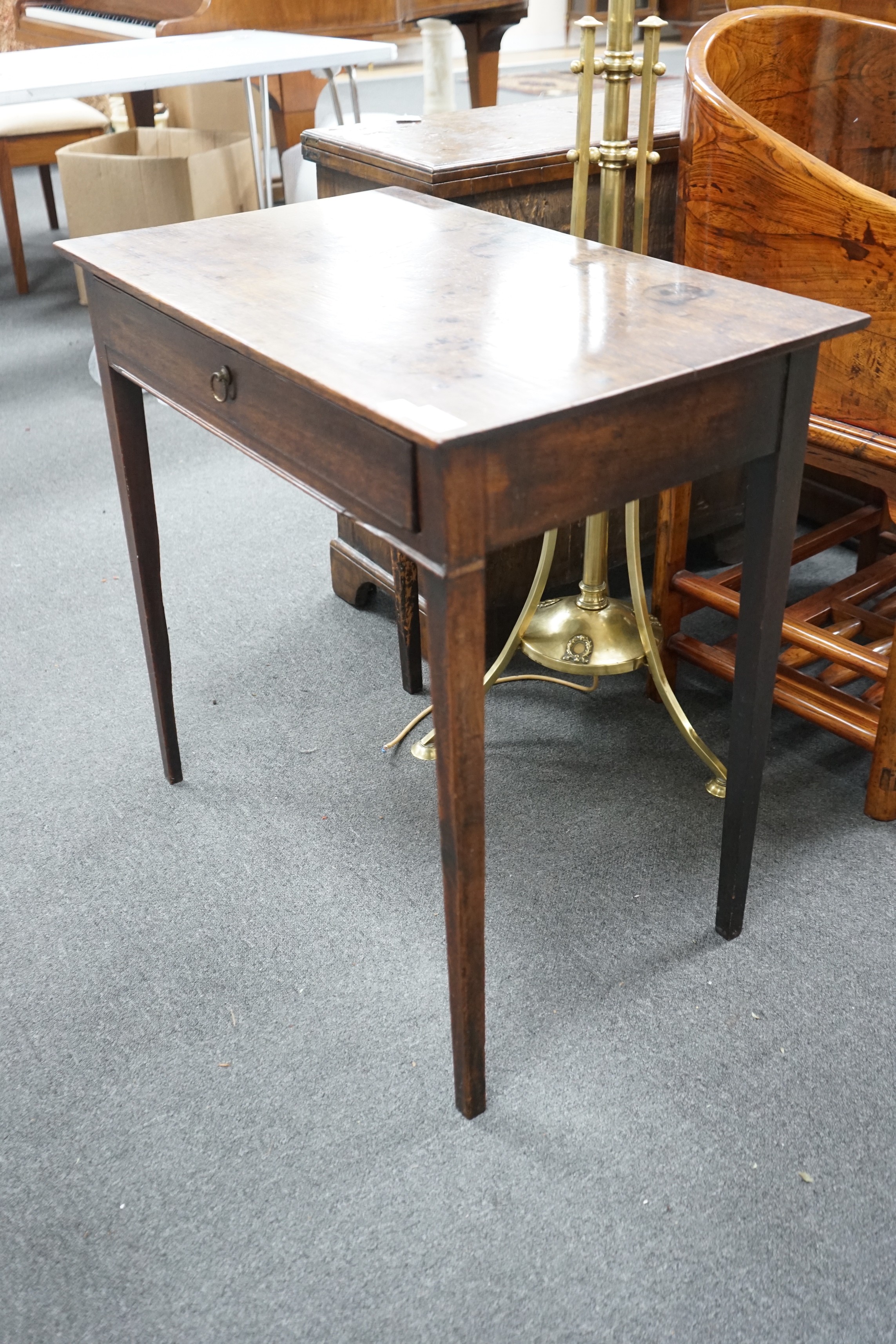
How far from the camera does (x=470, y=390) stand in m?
0.92

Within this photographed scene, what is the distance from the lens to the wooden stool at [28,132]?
12.0 ft

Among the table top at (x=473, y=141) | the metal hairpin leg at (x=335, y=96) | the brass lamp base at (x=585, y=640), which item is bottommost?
the brass lamp base at (x=585, y=640)

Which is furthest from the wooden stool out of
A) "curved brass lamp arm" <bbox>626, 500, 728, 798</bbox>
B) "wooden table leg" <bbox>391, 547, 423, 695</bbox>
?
"curved brass lamp arm" <bbox>626, 500, 728, 798</bbox>

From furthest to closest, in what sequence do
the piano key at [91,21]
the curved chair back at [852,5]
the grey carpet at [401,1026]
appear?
the piano key at [91,21] → the curved chair back at [852,5] → the grey carpet at [401,1026]

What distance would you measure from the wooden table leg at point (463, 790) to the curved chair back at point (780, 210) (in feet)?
2.18

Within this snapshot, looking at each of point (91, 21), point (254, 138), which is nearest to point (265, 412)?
point (254, 138)

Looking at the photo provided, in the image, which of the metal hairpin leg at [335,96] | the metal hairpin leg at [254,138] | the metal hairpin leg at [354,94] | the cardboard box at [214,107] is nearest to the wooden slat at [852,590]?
the metal hairpin leg at [254,138]

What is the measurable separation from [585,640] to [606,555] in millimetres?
130

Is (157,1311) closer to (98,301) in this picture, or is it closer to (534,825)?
(534,825)

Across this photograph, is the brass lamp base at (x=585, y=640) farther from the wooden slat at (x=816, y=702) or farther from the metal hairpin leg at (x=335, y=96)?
the metal hairpin leg at (x=335, y=96)

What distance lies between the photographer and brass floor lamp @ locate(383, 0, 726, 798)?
55.1 inches

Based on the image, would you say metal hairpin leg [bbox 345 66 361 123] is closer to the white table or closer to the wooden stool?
the white table

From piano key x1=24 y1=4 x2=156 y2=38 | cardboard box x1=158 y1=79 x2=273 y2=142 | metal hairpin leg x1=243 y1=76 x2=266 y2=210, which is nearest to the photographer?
metal hairpin leg x1=243 y1=76 x2=266 y2=210

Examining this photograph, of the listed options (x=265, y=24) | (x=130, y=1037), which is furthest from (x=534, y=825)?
(x=265, y=24)
